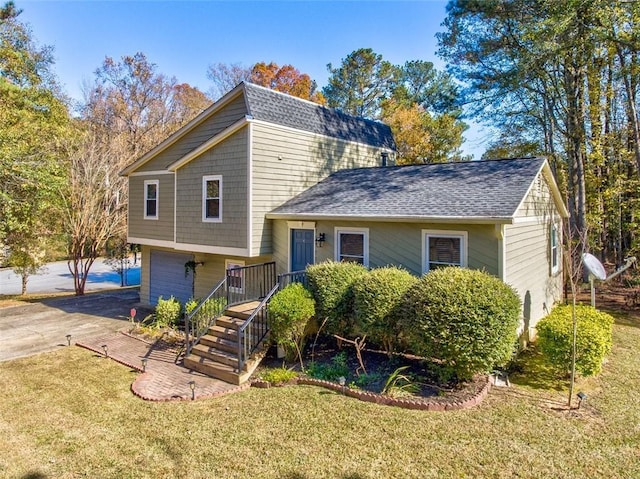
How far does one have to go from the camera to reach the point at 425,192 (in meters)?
9.84

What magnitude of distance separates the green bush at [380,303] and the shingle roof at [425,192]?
65.1 inches

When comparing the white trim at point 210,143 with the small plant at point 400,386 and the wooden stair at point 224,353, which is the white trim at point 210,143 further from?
the small plant at point 400,386

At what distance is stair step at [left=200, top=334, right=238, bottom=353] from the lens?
8.72 m

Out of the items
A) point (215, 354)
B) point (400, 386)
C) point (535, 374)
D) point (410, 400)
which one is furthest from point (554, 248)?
Answer: point (215, 354)

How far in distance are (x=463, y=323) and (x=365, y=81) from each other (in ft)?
81.1

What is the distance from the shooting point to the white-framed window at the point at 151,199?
44.8 feet

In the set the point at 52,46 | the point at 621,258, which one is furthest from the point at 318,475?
the point at 52,46

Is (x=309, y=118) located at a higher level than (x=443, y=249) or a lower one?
higher

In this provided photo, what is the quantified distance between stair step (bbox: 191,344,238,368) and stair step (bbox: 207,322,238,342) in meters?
0.34

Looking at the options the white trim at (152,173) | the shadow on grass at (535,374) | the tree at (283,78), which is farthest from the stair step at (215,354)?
the tree at (283,78)

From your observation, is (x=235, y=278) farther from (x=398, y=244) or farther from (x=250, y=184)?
(x=398, y=244)

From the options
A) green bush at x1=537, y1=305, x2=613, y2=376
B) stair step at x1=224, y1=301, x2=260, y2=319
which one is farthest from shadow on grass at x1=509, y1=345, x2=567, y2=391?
stair step at x1=224, y1=301, x2=260, y2=319

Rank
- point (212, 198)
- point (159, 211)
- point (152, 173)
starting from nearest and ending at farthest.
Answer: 1. point (212, 198)
2. point (159, 211)
3. point (152, 173)

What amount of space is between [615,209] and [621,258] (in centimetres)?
235
